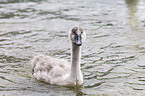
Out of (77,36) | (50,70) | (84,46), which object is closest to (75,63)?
(77,36)

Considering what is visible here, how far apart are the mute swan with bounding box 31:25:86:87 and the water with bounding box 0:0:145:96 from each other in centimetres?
25

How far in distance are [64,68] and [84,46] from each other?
325 cm

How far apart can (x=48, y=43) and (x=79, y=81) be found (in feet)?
14.5

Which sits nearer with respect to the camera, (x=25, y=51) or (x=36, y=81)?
(x=36, y=81)

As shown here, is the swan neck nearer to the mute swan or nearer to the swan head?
the mute swan

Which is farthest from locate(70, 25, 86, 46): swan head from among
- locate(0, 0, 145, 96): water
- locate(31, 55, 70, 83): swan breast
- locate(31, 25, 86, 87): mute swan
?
locate(0, 0, 145, 96): water

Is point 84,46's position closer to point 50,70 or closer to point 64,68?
point 64,68

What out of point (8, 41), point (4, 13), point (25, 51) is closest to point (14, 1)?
point (4, 13)

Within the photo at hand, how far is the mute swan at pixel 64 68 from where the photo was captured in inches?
316

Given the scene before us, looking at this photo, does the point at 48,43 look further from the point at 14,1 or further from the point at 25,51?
the point at 14,1

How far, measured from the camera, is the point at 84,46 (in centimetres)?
1230

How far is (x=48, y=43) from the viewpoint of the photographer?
12547 mm

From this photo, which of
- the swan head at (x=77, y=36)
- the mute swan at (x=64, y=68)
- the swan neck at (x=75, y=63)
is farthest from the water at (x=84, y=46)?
the swan head at (x=77, y=36)

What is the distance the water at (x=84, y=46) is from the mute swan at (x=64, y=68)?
0.25m
